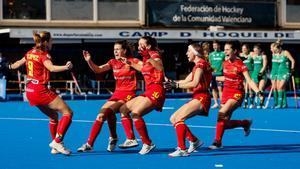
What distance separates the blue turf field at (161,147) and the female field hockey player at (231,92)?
1.21 feet

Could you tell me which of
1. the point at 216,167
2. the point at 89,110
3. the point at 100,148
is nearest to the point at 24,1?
the point at 89,110

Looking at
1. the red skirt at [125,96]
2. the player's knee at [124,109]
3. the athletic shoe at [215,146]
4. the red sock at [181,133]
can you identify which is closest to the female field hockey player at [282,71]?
the athletic shoe at [215,146]

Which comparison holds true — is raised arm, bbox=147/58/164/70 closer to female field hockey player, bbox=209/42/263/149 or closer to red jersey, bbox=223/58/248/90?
female field hockey player, bbox=209/42/263/149

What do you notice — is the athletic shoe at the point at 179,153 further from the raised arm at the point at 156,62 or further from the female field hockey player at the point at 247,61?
the female field hockey player at the point at 247,61

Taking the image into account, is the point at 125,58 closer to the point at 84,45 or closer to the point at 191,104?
the point at 191,104

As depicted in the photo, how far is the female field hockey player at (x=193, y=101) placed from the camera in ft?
37.9

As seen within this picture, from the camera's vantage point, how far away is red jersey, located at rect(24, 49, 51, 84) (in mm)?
11826

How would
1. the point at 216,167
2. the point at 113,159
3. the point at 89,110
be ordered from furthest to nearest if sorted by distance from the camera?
1. the point at 89,110
2. the point at 113,159
3. the point at 216,167

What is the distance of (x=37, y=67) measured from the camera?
38.9ft

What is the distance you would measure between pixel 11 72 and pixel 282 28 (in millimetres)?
14125

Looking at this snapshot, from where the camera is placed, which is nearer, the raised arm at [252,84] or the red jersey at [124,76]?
the raised arm at [252,84]

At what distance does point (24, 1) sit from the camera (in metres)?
34.5

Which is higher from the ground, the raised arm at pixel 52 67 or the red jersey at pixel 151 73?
the raised arm at pixel 52 67

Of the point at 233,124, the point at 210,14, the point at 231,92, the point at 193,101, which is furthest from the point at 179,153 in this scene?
the point at 210,14
